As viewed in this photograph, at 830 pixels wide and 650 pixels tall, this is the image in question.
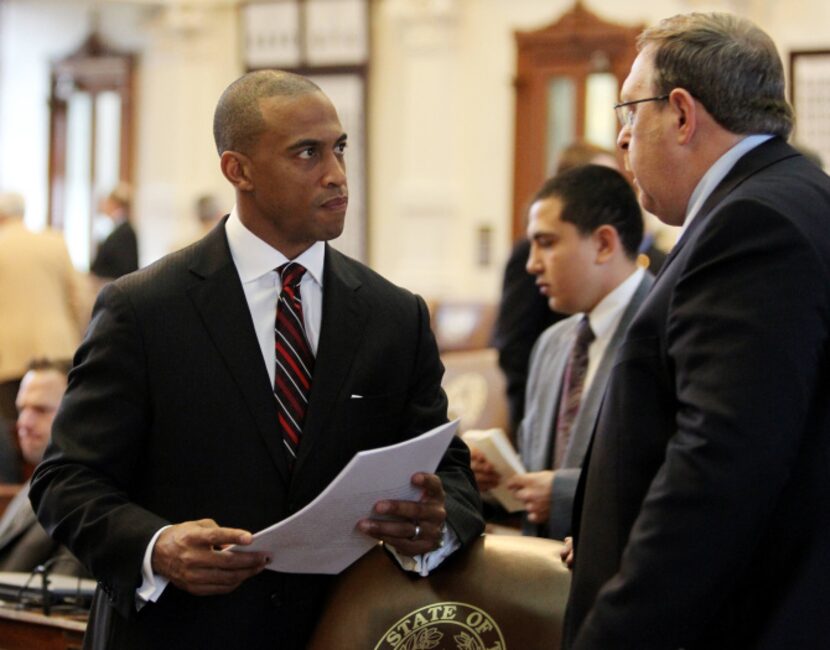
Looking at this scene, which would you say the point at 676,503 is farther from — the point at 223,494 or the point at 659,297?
the point at 223,494

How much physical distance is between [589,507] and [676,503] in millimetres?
224

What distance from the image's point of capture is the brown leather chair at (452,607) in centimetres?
237

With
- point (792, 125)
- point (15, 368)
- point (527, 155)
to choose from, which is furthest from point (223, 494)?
point (527, 155)

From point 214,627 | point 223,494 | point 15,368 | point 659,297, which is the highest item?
point 659,297

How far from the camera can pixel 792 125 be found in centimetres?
202

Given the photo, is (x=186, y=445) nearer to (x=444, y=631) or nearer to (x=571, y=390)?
(x=444, y=631)

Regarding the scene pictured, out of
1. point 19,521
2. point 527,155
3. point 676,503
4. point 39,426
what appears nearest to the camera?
point 676,503

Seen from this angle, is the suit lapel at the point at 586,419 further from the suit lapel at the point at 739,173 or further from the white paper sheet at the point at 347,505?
the suit lapel at the point at 739,173

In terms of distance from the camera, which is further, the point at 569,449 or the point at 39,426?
the point at 39,426

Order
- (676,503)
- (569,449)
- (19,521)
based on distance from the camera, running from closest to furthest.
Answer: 1. (676,503)
2. (569,449)
3. (19,521)

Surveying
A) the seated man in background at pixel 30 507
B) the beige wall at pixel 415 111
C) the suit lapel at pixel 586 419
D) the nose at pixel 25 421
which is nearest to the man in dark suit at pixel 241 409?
the suit lapel at pixel 586 419

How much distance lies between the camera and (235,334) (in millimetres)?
2365

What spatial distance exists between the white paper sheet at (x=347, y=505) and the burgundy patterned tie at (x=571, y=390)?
1.08m

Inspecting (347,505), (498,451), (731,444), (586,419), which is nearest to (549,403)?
(586,419)
